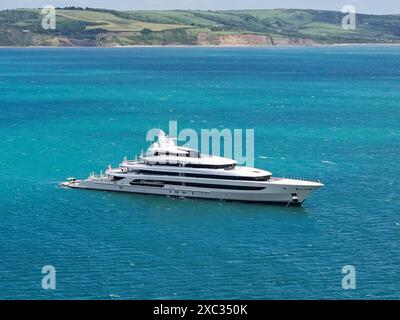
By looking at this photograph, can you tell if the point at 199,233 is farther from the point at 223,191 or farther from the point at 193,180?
the point at 193,180

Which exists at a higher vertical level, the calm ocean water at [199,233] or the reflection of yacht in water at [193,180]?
the reflection of yacht in water at [193,180]

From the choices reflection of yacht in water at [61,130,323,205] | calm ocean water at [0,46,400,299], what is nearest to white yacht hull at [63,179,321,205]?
reflection of yacht in water at [61,130,323,205]

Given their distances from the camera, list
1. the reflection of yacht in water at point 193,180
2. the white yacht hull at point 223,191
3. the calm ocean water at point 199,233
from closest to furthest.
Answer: the calm ocean water at point 199,233 → the white yacht hull at point 223,191 → the reflection of yacht in water at point 193,180

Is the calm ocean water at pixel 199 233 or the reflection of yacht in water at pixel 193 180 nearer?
the calm ocean water at pixel 199 233

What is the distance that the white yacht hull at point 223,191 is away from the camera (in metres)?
102

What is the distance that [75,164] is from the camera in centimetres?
12762

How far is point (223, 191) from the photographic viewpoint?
104812 mm

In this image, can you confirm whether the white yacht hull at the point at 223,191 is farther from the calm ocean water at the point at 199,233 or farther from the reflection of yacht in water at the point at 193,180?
the calm ocean water at the point at 199,233

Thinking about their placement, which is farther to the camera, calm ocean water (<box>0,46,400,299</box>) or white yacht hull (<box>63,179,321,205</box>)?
white yacht hull (<box>63,179,321,205</box>)

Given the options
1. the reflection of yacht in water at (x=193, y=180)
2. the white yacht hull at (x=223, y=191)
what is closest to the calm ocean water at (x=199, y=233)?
the white yacht hull at (x=223, y=191)

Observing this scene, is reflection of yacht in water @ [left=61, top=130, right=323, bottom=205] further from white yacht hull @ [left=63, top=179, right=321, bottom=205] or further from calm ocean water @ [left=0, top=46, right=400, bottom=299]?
calm ocean water @ [left=0, top=46, right=400, bottom=299]

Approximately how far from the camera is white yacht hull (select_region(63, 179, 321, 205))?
102 meters

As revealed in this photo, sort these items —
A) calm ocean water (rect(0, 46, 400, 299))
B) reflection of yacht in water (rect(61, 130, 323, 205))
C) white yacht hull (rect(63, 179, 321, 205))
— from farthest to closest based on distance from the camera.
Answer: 1. reflection of yacht in water (rect(61, 130, 323, 205))
2. white yacht hull (rect(63, 179, 321, 205))
3. calm ocean water (rect(0, 46, 400, 299))

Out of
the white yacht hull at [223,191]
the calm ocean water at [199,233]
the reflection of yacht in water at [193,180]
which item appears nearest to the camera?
the calm ocean water at [199,233]
